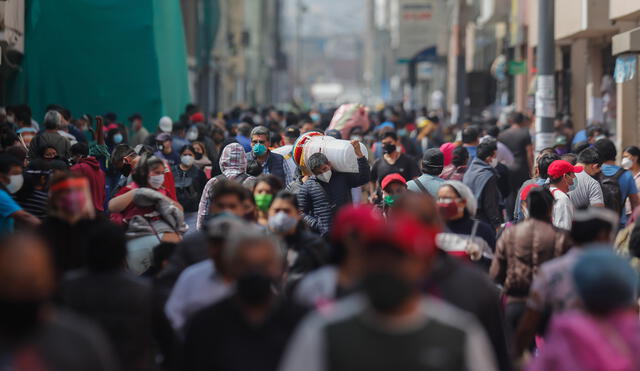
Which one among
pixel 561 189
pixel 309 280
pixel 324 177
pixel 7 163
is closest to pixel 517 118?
pixel 324 177

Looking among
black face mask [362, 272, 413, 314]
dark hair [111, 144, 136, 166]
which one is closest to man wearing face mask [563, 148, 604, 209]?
dark hair [111, 144, 136, 166]

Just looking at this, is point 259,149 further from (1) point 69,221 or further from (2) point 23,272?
(2) point 23,272

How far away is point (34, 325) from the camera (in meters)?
4.46

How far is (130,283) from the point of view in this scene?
5715 millimetres

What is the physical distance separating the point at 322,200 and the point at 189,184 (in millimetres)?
2477

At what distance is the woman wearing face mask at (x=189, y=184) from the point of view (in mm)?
12797

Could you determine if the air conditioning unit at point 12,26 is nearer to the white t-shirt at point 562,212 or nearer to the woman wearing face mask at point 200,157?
the woman wearing face mask at point 200,157

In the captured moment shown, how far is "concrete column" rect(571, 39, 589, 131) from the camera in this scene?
2805cm

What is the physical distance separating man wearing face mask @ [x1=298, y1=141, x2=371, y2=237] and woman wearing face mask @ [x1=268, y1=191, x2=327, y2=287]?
3282 millimetres

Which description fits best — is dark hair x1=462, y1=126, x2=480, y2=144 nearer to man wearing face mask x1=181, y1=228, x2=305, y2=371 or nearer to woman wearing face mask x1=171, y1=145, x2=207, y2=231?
woman wearing face mask x1=171, y1=145, x2=207, y2=231

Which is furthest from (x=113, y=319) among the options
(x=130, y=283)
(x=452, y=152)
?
(x=452, y=152)

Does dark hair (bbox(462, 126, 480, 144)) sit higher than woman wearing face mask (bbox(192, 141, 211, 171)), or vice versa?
dark hair (bbox(462, 126, 480, 144))

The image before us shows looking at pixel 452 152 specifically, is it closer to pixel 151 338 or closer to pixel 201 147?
pixel 201 147

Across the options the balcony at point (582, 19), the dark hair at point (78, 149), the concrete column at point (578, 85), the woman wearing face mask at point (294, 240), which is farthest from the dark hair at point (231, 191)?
the concrete column at point (578, 85)
